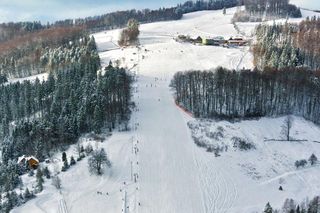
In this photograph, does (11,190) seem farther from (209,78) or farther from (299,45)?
(299,45)

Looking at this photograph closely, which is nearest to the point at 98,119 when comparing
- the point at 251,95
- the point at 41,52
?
the point at 251,95

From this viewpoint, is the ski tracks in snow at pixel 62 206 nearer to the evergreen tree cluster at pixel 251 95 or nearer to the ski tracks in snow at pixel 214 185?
the ski tracks in snow at pixel 214 185

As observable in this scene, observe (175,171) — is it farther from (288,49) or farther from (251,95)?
(288,49)

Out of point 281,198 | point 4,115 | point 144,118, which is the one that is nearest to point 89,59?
point 4,115

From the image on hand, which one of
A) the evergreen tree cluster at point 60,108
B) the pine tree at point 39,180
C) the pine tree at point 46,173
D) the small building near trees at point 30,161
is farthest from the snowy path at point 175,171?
the small building near trees at point 30,161

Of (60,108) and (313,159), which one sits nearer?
(313,159)

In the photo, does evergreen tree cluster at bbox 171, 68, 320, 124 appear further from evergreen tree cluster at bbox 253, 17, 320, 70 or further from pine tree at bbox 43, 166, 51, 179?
pine tree at bbox 43, 166, 51, 179
